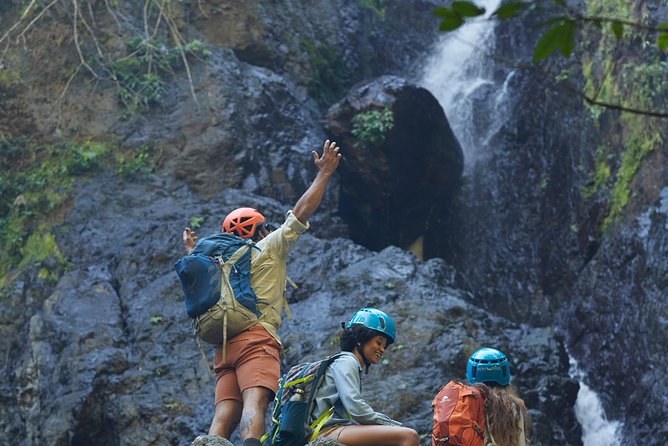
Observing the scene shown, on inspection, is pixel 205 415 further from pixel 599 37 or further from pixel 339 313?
pixel 599 37

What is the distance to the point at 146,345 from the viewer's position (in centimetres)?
1017

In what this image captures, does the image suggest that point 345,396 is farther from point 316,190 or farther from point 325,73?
point 325,73

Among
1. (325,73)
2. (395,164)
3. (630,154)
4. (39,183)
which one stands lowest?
(39,183)

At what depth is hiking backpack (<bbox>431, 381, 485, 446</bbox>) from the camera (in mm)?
5469

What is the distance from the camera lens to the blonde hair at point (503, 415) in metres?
5.57

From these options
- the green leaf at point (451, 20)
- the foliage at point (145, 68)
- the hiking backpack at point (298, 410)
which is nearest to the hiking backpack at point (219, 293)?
the hiking backpack at point (298, 410)

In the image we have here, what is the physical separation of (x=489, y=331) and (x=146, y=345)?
154 inches

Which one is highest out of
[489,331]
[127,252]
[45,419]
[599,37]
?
[599,37]

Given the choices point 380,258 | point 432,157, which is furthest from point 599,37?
point 380,258

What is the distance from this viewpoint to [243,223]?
274 inches

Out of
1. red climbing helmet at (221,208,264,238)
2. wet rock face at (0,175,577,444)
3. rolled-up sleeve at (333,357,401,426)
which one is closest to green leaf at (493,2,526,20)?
rolled-up sleeve at (333,357,401,426)

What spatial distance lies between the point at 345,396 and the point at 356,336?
456 millimetres

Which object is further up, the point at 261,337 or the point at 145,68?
the point at 261,337

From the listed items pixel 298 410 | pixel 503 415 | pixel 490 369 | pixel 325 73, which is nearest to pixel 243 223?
pixel 298 410
